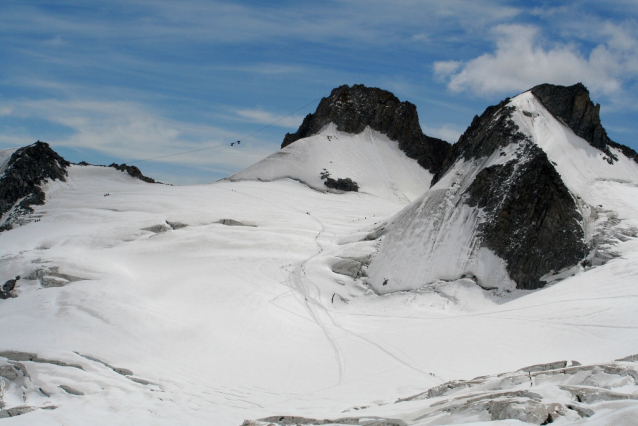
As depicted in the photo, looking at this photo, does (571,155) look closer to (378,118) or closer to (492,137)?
(492,137)

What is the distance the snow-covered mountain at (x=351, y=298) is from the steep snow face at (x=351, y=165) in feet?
36.6

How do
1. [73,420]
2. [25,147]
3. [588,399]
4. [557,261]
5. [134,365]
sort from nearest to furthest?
[588,399]
[73,420]
[134,365]
[557,261]
[25,147]

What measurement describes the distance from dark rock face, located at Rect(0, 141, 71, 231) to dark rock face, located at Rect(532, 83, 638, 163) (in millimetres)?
39480

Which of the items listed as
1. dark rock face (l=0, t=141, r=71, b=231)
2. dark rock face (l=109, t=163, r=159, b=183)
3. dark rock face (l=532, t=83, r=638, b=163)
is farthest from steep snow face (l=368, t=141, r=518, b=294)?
dark rock face (l=109, t=163, r=159, b=183)

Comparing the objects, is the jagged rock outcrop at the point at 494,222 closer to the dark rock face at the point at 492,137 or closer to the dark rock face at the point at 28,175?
the dark rock face at the point at 492,137

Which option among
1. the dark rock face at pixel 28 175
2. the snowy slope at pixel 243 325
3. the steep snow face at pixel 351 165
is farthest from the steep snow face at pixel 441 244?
the dark rock face at pixel 28 175

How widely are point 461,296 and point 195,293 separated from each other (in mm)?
13517

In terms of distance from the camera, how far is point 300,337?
24500mm

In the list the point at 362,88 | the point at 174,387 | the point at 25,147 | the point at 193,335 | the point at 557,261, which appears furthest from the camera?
the point at 362,88

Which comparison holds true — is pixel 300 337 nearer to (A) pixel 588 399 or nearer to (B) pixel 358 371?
(B) pixel 358 371

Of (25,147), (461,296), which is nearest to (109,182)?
(25,147)

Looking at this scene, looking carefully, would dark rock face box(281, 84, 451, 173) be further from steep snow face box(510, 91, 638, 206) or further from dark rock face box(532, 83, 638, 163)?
steep snow face box(510, 91, 638, 206)

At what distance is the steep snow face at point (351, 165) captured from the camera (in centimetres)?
5956

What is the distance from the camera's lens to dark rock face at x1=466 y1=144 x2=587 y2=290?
27297mm
